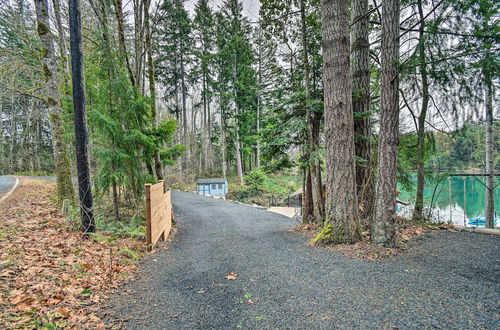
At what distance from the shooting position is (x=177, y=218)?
333 inches

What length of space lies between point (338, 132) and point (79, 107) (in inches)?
180

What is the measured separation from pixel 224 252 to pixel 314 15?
6.61 m

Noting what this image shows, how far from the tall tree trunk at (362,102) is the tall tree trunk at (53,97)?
7.35m

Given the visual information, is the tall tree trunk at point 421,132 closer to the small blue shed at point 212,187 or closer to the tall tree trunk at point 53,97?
the tall tree trunk at point 53,97

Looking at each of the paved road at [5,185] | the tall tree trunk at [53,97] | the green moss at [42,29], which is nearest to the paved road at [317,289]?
the tall tree trunk at [53,97]

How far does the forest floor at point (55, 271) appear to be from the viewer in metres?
2.11

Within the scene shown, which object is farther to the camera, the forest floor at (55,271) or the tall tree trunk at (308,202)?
the tall tree trunk at (308,202)

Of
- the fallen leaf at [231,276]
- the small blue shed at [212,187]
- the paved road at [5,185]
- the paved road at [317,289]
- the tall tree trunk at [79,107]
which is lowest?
the small blue shed at [212,187]

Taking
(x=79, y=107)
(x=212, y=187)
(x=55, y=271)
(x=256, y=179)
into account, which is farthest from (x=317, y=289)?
(x=212, y=187)

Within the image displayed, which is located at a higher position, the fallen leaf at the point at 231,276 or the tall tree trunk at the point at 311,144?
the tall tree trunk at the point at 311,144

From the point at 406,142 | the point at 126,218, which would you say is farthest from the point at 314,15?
the point at 126,218

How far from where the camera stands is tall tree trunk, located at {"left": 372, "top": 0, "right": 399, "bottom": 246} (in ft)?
12.4

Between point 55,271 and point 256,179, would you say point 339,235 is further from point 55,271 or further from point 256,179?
point 256,179

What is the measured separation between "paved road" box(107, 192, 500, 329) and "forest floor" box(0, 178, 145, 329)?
0.91ft
